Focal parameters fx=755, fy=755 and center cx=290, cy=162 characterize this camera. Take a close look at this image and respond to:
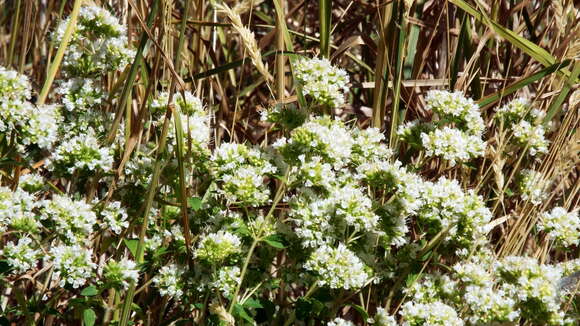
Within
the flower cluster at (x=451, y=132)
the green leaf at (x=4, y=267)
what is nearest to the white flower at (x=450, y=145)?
the flower cluster at (x=451, y=132)

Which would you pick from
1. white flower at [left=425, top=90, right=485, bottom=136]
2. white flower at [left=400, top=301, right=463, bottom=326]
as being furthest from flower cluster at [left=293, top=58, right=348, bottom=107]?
white flower at [left=400, top=301, right=463, bottom=326]

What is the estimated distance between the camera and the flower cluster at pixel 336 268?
180cm

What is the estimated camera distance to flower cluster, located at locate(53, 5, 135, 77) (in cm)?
192

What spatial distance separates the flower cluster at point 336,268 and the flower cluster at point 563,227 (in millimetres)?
646

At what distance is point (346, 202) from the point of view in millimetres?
1836

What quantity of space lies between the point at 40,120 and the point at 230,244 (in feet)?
1.77

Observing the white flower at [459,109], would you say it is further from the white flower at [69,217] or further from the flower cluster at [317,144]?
the white flower at [69,217]

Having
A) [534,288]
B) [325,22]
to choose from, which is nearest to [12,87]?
[325,22]

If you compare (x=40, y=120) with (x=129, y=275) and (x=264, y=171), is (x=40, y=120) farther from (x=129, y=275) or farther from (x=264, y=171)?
(x=264, y=171)

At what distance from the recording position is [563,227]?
2135mm

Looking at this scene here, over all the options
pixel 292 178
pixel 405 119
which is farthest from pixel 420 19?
pixel 292 178

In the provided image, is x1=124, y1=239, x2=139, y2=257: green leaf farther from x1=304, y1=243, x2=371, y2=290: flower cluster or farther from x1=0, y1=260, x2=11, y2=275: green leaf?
x1=304, y1=243, x2=371, y2=290: flower cluster

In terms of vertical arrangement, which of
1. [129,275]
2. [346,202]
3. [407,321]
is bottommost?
[407,321]

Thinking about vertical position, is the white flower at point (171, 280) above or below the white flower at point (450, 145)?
below
